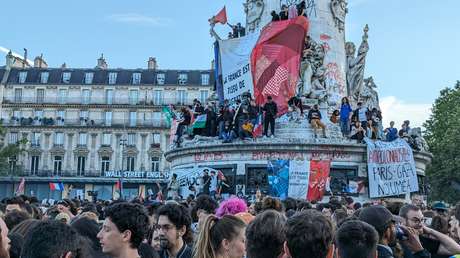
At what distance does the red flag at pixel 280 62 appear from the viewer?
101 feet

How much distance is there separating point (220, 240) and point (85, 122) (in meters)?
84.5

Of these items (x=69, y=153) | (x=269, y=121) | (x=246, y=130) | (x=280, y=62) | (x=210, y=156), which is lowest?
(x=210, y=156)

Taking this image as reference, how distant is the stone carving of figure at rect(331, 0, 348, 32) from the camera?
115ft

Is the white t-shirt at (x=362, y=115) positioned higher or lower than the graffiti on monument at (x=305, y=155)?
higher

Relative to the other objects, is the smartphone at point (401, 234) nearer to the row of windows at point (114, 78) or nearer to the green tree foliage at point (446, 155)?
the green tree foliage at point (446, 155)

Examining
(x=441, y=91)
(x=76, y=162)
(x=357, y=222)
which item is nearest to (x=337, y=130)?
(x=357, y=222)

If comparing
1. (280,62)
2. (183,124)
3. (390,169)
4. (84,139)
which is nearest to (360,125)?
(390,169)

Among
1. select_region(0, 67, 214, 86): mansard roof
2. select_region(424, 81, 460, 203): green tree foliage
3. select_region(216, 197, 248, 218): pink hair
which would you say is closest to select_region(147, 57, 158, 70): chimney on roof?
select_region(0, 67, 214, 86): mansard roof

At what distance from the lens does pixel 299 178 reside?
2784 cm

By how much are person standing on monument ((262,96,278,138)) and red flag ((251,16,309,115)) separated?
4.80ft

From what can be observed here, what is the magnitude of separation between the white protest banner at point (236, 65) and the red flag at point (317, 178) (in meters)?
5.53

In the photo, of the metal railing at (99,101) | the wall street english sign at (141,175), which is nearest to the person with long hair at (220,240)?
the wall street english sign at (141,175)

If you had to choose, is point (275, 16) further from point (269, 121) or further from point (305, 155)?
point (305, 155)

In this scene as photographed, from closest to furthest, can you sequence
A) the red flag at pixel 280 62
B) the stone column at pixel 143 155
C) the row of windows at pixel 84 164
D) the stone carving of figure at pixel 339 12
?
the red flag at pixel 280 62 → the stone carving of figure at pixel 339 12 → the row of windows at pixel 84 164 → the stone column at pixel 143 155
